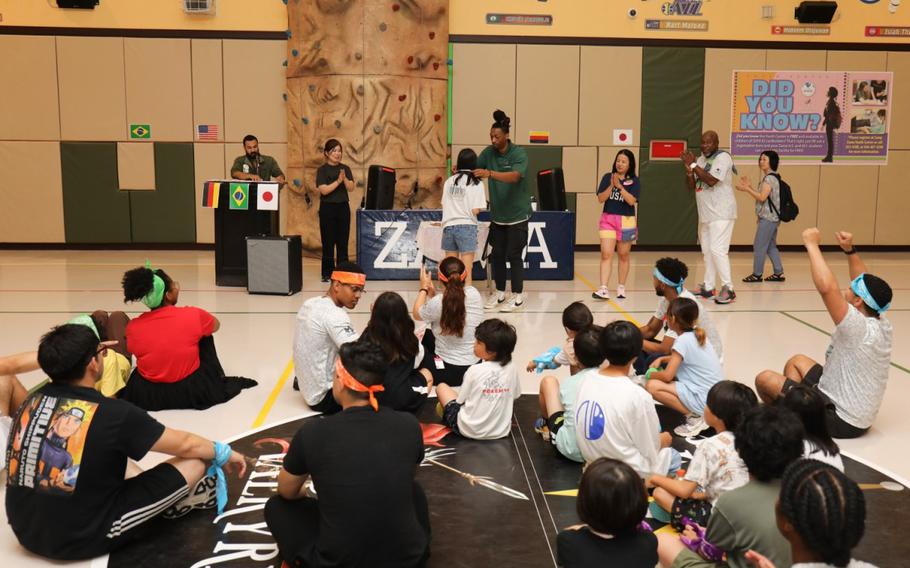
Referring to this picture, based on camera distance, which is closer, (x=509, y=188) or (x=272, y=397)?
(x=272, y=397)

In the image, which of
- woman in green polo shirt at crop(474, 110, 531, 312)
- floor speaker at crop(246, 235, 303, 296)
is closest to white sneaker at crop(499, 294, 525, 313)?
woman in green polo shirt at crop(474, 110, 531, 312)

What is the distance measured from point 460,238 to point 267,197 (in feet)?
8.18

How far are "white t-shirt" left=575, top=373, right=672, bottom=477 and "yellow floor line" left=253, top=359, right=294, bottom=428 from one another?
2.23m

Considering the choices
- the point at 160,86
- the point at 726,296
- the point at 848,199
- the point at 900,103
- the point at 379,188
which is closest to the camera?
the point at 726,296

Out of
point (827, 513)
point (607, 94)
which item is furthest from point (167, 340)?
point (607, 94)

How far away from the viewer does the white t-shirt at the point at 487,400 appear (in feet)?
16.3

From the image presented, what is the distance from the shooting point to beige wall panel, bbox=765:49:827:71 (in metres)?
14.4

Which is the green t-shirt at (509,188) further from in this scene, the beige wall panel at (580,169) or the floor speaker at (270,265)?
the beige wall panel at (580,169)

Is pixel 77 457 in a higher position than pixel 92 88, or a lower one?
lower

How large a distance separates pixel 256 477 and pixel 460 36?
1081cm

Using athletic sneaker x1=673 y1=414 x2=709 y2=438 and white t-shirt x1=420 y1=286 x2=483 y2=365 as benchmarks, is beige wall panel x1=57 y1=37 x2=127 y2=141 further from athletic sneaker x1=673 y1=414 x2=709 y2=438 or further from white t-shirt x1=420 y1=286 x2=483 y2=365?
athletic sneaker x1=673 y1=414 x2=709 y2=438

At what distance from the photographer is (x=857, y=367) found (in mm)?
5082

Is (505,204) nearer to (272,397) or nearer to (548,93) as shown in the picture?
(272,397)

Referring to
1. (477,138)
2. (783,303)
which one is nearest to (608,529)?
(783,303)
